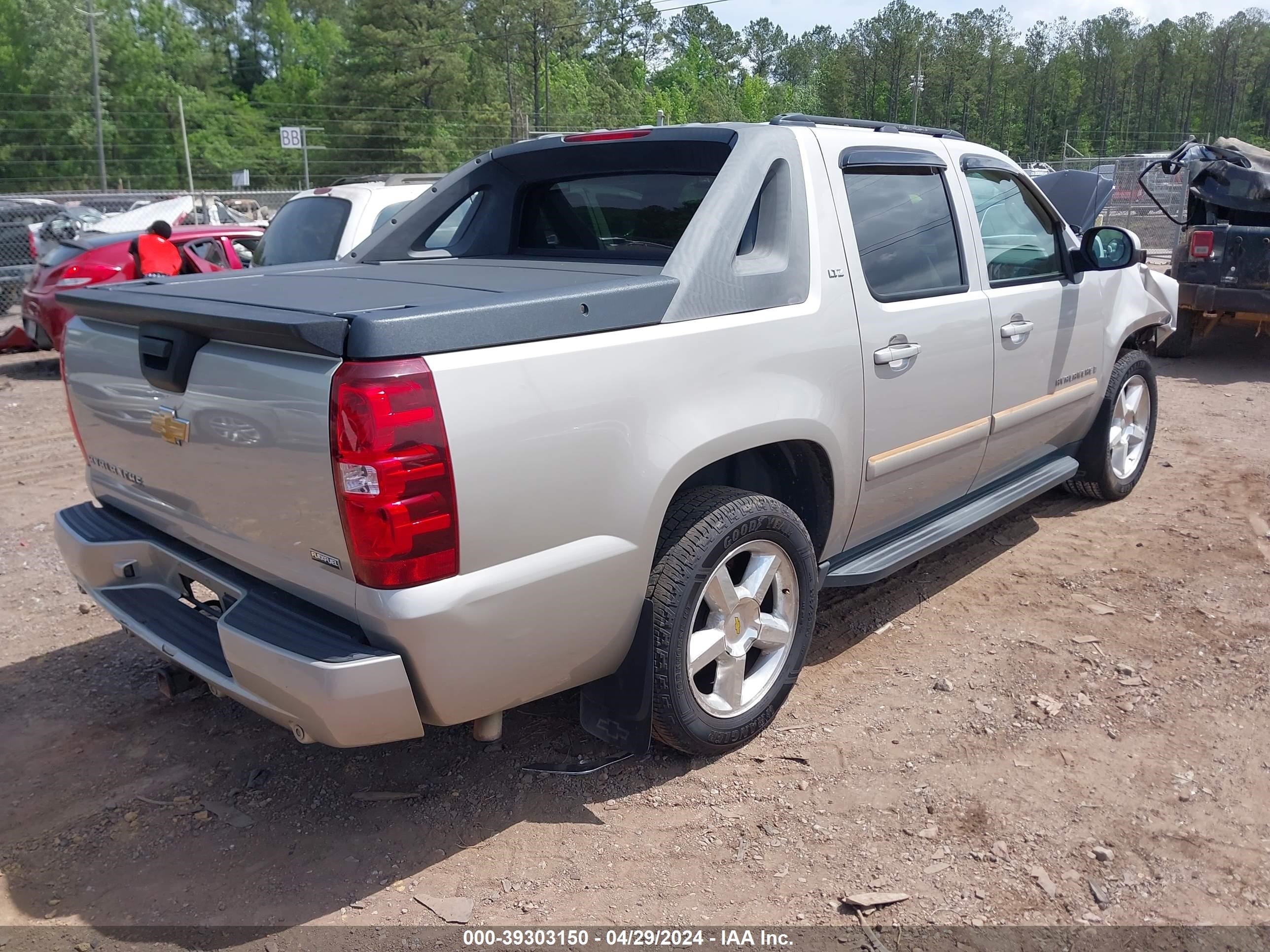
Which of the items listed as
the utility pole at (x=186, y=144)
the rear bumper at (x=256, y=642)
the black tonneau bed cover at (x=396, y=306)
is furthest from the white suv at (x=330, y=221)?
the utility pole at (x=186, y=144)

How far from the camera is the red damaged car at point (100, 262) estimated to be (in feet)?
31.1

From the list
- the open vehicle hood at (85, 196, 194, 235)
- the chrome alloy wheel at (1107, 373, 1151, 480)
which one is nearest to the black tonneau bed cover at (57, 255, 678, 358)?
the chrome alloy wheel at (1107, 373, 1151, 480)

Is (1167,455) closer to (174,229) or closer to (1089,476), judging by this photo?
(1089,476)

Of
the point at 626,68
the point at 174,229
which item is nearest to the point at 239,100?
the point at 626,68

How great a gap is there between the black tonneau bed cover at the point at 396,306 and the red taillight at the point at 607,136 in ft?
1.63

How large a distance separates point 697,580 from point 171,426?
1521mm

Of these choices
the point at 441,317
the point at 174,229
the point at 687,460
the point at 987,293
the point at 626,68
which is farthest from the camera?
the point at 626,68

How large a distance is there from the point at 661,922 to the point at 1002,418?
8.68 ft

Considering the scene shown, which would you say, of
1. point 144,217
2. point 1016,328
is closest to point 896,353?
point 1016,328

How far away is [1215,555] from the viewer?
16.2ft

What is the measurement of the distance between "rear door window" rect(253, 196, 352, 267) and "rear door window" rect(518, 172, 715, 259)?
363 centimetres

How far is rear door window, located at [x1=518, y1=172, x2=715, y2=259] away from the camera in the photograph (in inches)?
144

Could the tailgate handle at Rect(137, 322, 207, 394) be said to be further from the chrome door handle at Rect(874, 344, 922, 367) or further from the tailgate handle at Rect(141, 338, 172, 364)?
the chrome door handle at Rect(874, 344, 922, 367)

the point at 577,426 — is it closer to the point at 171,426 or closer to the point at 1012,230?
the point at 171,426
